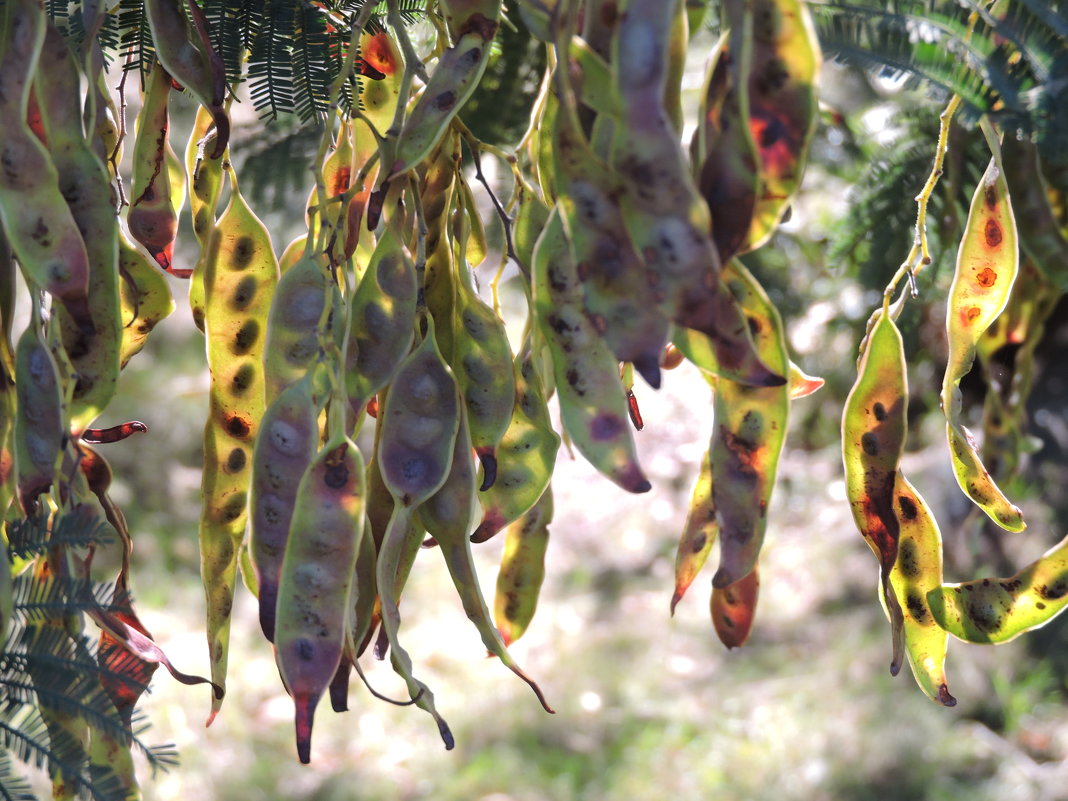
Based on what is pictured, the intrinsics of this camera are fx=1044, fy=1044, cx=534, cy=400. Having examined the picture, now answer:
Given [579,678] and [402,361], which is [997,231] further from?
[579,678]

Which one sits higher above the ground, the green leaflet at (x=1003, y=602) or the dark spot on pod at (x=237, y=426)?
the dark spot on pod at (x=237, y=426)

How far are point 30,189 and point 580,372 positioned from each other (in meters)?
0.32

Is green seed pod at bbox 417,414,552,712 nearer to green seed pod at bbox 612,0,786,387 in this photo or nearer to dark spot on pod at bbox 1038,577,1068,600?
green seed pod at bbox 612,0,786,387

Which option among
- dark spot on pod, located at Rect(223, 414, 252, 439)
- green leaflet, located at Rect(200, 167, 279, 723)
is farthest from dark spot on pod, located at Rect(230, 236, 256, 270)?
dark spot on pod, located at Rect(223, 414, 252, 439)

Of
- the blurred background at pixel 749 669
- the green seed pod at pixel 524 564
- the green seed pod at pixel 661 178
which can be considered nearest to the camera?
the green seed pod at pixel 661 178

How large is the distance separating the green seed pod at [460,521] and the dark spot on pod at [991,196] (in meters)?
0.39

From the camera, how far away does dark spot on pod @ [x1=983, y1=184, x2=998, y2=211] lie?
0.71 meters

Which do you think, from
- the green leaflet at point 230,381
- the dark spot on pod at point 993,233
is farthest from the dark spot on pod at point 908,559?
the green leaflet at point 230,381

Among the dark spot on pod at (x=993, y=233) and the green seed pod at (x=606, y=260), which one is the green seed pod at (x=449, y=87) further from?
the dark spot on pod at (x=993, y=233)

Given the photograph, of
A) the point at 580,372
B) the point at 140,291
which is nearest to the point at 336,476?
the point at 580,372

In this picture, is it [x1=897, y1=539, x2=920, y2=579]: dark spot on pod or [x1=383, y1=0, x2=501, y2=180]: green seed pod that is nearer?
[x1=383, y1=0, x2=501, y2=180]: green seed pod

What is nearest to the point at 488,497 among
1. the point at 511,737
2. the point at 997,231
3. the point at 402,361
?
the point at 402,361

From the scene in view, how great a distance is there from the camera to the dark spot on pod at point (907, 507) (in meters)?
0.71

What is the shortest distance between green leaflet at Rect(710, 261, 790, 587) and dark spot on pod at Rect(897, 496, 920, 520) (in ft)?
0.56
